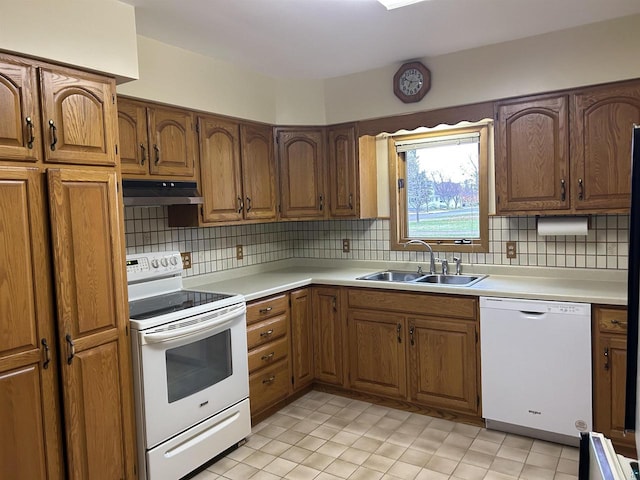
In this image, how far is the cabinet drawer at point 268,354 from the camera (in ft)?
10.1

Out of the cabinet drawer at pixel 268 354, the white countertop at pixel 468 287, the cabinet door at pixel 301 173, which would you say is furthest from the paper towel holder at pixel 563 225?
the cabinet drawer at pixel 268 354

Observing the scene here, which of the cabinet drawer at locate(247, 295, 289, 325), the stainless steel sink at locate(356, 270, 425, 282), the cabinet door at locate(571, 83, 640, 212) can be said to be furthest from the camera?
the stainless steel sink at locate(356, 270, 425, 282)

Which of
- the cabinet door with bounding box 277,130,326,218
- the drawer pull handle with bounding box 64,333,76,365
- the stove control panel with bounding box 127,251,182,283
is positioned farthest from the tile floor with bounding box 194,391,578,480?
the cabinet door with bounding box 277,130,326,218

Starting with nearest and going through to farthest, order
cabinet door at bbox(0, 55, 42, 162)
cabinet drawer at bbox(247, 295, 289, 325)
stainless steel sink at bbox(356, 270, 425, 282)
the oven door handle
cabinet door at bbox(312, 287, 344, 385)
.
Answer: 1. cabinet door at bbox(0, 55, 42, 162)
2. the oven door handle
3. cabinet drawer at bbox(247, 295, 289, 325)
4. cabinet door at bbox(312, 287, 344, 385)
5. stainless steel sink at bbox(356, 270, 425, 282)

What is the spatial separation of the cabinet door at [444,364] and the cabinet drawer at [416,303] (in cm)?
6

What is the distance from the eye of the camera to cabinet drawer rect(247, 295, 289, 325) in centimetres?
305

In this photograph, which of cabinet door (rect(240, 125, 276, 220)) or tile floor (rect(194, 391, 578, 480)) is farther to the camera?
cabinet door (rect(240, 125, 276, 220))

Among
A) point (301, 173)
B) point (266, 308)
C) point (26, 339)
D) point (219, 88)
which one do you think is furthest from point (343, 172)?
point (26, 339)

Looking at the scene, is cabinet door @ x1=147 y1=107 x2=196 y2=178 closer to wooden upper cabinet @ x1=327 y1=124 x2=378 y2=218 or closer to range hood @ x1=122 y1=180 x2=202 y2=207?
range hood @ x1=122 y1=180 x2=202 y2=207

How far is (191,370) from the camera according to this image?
2570 millimetres

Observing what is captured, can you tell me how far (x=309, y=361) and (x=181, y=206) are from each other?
59.4 inches

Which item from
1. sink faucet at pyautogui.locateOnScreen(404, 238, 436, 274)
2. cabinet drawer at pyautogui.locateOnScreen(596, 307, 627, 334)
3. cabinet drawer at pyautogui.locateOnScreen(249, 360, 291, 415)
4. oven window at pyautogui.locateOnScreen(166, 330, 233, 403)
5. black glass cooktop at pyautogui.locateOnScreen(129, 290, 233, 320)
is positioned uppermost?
sink faucet at pyautogui.locateOnScreen(404, 238, 436, 274)

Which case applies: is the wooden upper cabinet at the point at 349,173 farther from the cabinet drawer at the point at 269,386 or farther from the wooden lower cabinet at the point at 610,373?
the wooden lower cabinet at the point at 610,373

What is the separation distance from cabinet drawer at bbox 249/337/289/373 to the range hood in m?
1.05
